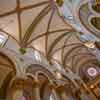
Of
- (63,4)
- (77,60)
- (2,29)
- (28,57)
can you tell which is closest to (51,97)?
(28,57)

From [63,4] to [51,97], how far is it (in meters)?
6.59

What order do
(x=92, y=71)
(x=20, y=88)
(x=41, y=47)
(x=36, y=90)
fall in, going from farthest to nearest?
(x=92, y=71) → (x=41, y=47) → (x=36, y=90) → (x=20, y=88)

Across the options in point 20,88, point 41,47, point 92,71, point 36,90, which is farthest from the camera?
point 92,71

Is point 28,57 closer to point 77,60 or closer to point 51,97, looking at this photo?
point 51,97

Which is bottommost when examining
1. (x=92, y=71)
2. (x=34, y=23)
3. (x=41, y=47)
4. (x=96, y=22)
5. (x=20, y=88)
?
(x=20, y=88)

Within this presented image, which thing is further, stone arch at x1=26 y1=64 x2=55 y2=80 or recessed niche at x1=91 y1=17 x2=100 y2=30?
stone arch at x1=26 y1=64 x2=55 y2=80

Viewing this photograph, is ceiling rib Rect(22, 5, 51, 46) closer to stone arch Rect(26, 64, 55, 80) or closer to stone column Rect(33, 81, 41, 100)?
stone arch Rect(26, 64, 55, 80)

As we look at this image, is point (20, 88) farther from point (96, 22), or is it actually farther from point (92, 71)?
point (92, 71)

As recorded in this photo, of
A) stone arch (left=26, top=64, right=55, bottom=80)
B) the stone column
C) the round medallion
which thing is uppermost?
the round medallion

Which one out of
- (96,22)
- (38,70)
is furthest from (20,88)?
(96,22)

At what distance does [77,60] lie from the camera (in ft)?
78.1

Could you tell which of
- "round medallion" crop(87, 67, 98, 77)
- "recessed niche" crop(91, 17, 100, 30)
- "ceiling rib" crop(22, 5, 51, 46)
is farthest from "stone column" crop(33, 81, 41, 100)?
"round medallion" crop(87, 67, 98, 77)

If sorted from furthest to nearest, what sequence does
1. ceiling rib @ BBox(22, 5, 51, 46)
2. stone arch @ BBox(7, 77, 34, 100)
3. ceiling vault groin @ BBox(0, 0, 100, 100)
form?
1. ceiling rib @ BBox(22, 5, 51, 46)
2. ceiling vault groin @ BBox(0, 0, 100, 100)
3. stone arch @ BBox(7, 77, 34, 100)

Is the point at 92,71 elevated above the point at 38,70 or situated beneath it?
elevated above
